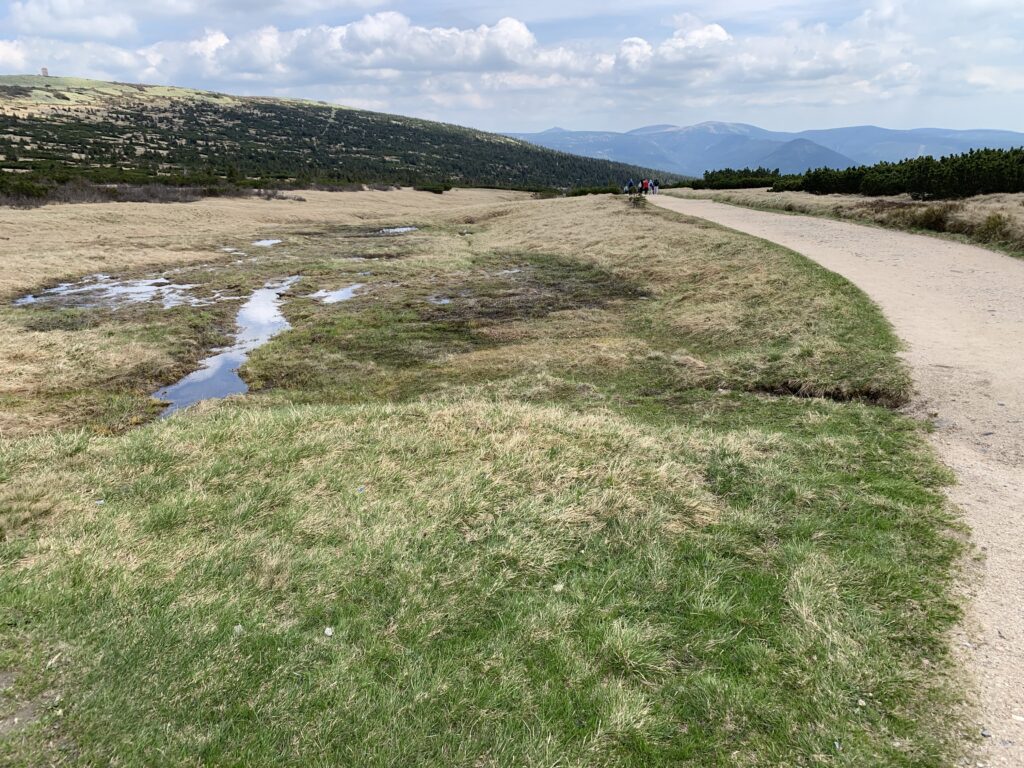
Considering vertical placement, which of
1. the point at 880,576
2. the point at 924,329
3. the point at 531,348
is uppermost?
the point at 924,329

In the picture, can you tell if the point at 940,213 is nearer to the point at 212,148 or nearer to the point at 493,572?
the point at 493,572

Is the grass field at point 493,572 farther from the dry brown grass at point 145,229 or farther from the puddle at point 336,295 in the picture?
the dry brown grass at point 145,229

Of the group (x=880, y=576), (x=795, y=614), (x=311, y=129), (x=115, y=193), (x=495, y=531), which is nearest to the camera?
(x=795, y=614)


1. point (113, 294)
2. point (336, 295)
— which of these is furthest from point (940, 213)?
point (113, 294)

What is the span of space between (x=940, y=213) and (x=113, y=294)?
116 feet

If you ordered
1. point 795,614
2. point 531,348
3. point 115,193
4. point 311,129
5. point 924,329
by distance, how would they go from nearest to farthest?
point 795,614 → point 924,329 → point 531,348 → point 115,193 → point 311,129

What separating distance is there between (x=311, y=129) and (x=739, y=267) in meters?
189

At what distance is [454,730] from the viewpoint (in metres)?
3.91

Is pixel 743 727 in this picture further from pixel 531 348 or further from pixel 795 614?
pixel 531 348

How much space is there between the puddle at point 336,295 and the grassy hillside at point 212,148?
3310cm

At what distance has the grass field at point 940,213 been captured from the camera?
19.6 meters

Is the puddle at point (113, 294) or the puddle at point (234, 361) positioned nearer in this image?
the puddle at point (234, 361)

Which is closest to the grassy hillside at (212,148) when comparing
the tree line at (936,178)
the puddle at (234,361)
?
the puddle at (234,361)

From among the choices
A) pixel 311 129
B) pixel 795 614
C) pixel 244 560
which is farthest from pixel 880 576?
pixel 311 129
